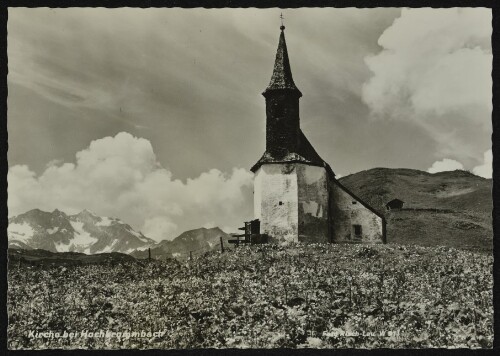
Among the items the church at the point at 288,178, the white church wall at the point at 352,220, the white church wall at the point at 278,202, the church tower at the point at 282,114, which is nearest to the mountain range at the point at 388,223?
the white church wall at the point at 278,202

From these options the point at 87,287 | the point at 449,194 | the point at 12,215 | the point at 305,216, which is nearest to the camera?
the point at 12,215

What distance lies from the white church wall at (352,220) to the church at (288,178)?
0.58m

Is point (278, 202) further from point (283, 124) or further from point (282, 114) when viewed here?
point (282, 114)

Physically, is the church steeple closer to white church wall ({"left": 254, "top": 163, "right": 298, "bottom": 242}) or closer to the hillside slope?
white church wall ({"left": 254, "top": 163, "right": 298, "bottom": 242})

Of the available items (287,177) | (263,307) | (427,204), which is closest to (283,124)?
(287,177)

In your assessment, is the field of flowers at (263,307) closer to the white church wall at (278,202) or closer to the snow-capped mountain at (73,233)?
the snow-capped mountain at (73,233)

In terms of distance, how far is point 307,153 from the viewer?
25266mm

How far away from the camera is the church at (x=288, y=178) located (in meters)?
24.4

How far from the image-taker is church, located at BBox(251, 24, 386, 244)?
24.4 m

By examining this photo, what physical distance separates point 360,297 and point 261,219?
11.0 metres
